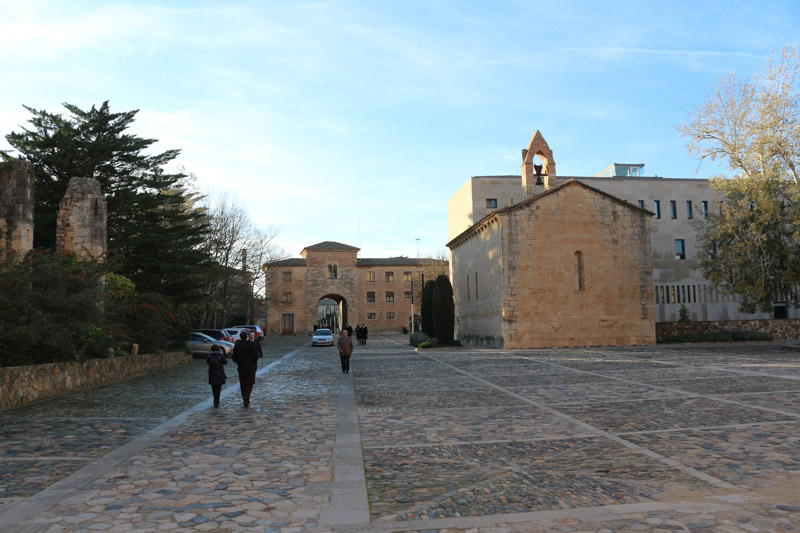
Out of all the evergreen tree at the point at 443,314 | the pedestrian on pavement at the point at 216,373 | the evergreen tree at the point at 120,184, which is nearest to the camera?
the pedestrian on pavement at the point at 216,373

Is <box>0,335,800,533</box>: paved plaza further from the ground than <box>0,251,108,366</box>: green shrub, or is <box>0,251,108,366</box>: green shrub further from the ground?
<box>0,251,108,366</box>: green shrub

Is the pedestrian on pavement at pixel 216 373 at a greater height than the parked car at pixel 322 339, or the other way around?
the pedestrian on pavement at pixel 216 373

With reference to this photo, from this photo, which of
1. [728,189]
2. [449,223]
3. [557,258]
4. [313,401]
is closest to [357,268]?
[449,223]

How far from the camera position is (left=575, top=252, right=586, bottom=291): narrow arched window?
3100 centimetres

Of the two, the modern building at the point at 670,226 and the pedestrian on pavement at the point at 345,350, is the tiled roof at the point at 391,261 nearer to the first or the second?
the modern building at the point at 670,226

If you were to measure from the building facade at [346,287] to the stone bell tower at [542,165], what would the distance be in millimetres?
31951

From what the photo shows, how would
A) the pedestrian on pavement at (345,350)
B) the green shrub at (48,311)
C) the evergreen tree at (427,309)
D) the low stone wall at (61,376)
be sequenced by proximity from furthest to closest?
the evergreen tree at (427,309), the pedestrian on pavement at (345,350), the green shrub at (48,311), the low stone wall at (61,376)

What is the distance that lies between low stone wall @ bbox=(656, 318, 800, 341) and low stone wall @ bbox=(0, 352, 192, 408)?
94.4 feet

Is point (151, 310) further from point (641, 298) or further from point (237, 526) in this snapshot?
point (641, 298)

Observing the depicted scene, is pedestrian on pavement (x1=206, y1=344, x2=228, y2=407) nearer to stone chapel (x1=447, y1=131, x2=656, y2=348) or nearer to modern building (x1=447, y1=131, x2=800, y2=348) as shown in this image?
stone chapel (x1=447, y1=131, x2=656, y2=348)

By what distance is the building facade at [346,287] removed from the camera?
7112 cm

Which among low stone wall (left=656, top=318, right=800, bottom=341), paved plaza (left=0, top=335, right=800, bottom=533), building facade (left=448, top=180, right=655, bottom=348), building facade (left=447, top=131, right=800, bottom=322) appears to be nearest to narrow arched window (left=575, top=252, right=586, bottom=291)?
building facade (left=448, top=180, right=655, bottom=348)

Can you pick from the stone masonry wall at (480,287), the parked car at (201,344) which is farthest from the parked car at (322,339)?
the parked car at (201,344)

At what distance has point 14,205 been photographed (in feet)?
60.1
